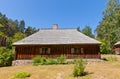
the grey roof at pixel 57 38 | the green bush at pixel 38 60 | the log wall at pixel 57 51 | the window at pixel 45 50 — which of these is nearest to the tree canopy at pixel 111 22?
the grey roof at pixel 57 38

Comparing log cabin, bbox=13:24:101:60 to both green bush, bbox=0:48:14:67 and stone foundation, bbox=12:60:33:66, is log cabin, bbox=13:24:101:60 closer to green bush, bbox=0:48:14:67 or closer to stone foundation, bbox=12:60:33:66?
stone foundation, bbox=12:60:33:66

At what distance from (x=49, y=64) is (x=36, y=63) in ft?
6.52

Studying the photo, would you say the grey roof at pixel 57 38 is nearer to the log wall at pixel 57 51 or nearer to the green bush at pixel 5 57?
the log wall at pixel 57 51

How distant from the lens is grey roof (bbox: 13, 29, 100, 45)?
3181 cm

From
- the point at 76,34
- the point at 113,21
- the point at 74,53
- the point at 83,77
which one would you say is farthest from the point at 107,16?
the point at 83,77

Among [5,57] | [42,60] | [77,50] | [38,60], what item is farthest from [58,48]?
[5,57]

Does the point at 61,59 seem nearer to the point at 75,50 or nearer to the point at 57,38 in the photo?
the point at 75,50

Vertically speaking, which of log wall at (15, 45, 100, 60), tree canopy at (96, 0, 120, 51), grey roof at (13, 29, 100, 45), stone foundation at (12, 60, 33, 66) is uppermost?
tree canopy at (96, 0, 120, 51)

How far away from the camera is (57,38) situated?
33.6 m

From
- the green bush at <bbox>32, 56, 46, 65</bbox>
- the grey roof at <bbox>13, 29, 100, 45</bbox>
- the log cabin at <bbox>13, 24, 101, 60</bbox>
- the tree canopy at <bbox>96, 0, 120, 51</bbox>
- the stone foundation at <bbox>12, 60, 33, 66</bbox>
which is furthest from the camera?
the tree canopy at <bbox>96, 0, 120, 51</bbox>

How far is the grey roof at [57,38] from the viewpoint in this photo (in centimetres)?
3181

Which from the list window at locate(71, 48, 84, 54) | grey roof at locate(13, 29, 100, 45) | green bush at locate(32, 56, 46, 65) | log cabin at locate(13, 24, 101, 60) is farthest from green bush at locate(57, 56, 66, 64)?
grey roof at locate(13, 29, 100, 45)

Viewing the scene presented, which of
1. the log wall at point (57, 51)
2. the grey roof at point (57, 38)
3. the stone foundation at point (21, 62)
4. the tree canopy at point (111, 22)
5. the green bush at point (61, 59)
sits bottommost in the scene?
the stone foundation at point (21, 62)

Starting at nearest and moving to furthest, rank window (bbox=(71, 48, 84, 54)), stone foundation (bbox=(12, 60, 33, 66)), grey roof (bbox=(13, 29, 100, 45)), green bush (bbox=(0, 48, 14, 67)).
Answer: green bush (bbox=(0, 48, 14, 67)) → stone foundation (bbox=(12, 60, 33, 66)) → grey roof (bbox=(13, 29, 100, 45)) → window (bbox=(71, 48, 84, 54))
